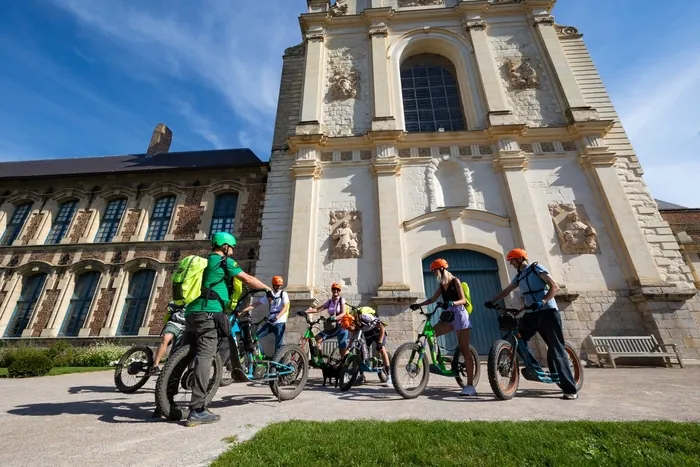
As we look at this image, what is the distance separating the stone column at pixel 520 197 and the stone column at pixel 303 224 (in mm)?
6528

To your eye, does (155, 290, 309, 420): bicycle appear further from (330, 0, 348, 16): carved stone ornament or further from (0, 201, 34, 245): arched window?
(0, 201, 34, 245): arched window

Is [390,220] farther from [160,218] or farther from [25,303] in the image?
[25,303]

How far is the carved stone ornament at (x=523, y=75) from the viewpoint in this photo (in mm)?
12781

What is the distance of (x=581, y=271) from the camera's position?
362 inches

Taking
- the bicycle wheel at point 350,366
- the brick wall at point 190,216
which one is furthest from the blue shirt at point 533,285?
the brick wall at point 190,216

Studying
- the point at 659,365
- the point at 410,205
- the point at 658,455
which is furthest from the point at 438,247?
the point at 658,455

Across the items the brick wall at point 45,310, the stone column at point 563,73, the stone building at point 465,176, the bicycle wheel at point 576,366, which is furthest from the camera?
the brick wall at point 45,310

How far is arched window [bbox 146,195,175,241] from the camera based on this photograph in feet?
45.3

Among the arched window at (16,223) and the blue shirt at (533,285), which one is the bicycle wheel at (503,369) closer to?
the blue shirt at (533,285)

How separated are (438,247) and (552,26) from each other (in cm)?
1218

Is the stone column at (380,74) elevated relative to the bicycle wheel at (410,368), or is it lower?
elevated

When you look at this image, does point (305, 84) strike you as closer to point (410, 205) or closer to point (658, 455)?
point (410, 205)

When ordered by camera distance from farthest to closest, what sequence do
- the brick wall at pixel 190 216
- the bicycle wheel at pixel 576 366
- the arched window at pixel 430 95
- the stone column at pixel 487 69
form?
the brick wall at pixel 190 216 → the arched window at pixel 430 95 → the stone column at pixel 487 69 → the bicycle wheel at pixel 576 366

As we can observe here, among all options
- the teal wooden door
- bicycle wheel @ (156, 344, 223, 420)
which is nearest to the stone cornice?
the teal wooden door
